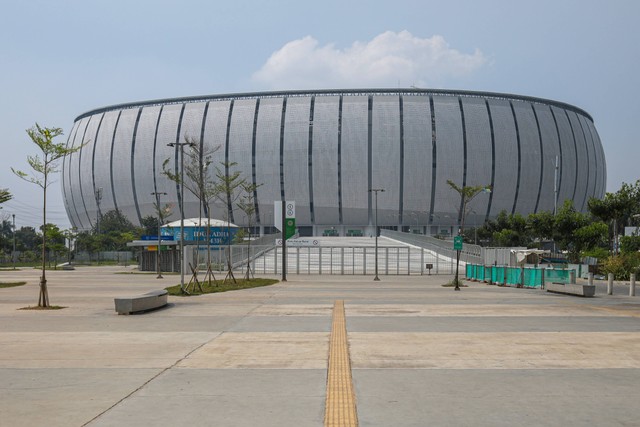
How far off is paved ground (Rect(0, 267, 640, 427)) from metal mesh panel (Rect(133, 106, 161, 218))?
103841 millimetres

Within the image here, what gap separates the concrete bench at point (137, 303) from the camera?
758 inches

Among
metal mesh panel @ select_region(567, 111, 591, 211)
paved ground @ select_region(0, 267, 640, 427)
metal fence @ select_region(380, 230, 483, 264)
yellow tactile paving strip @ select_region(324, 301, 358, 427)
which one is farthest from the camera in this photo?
metal mesh panel @ select_region(567, 111, 591, 211)

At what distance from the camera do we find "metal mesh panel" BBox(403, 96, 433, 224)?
113 m

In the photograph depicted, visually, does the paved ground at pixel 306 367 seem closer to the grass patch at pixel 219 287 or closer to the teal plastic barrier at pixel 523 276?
the grass patch at pixel 219 287

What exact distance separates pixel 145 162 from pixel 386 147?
44.3 meters

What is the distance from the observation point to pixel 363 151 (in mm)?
112438

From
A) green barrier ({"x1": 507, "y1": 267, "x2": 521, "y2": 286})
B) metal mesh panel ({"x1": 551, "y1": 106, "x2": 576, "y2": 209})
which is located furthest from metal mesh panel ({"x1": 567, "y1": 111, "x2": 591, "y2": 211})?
green barrier ({"x1": 507, "y1": 267, "x2": 521, "y2": 286})

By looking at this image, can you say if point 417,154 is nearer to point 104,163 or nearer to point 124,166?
point 124,166

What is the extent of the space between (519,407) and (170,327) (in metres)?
10.4

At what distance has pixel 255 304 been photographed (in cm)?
2319

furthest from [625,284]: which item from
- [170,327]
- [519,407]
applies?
[519,407]

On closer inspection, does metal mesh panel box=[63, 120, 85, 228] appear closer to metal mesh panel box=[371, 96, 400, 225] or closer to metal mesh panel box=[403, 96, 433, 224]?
metal mesh panel box=[371, 96, 400, 225]

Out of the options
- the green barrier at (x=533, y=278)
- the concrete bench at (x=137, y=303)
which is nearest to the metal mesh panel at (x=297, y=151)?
the green barrier at (x=533, y=278)

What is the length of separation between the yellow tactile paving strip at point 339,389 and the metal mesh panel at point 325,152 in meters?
98.7
